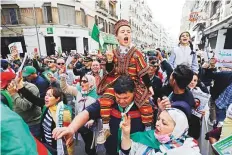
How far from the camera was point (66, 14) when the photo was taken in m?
20.4

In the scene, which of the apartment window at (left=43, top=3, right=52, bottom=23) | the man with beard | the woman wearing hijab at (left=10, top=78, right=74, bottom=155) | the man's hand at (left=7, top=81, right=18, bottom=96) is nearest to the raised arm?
the woman wearing hijab at (left=10, top=78, right=74, bottom=155)

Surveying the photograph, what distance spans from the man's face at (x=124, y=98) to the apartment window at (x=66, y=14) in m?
19.8

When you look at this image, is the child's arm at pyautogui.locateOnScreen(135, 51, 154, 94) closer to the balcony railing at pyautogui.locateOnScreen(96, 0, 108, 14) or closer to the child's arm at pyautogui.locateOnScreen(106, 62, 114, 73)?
the child's arm at pyautogui.locateOnScreen(106, 62, 114, 73)

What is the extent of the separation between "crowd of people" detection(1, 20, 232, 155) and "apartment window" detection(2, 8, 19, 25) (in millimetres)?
18177

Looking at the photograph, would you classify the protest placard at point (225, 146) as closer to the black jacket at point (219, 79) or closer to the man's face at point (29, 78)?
the black jacket at point (219, 79)

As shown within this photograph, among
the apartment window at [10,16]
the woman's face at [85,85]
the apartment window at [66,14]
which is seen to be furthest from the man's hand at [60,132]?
the apartment window at [10,16]

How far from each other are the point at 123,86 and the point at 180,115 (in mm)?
560

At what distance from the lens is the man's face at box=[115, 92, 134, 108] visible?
185 centimetres

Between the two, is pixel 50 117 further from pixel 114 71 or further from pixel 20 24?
pixel 20 24

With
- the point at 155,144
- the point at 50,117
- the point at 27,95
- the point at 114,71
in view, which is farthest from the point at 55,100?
the point at 155,144

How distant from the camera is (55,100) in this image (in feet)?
9.00

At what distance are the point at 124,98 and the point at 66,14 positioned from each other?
20.4 m

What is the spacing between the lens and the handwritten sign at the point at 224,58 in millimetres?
3428

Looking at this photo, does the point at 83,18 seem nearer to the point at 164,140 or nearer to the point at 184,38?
the point at 184,38
